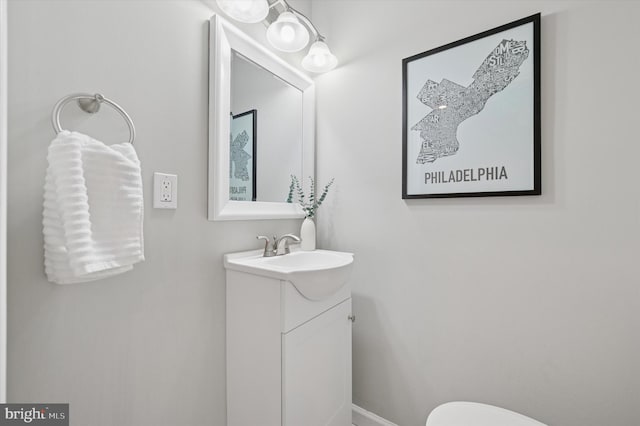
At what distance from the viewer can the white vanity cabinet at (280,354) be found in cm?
101

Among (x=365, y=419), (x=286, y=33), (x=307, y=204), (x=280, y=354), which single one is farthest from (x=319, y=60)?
(x=365, y=419)

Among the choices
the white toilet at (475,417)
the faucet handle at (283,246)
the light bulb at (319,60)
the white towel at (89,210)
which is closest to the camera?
the white towel at (89,210)

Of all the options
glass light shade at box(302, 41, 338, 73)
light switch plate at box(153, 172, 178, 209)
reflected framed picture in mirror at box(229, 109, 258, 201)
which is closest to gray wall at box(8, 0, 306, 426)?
light switch plate at box(153, 172, 178, 209)

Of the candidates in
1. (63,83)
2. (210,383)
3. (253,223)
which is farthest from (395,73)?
(210,383)

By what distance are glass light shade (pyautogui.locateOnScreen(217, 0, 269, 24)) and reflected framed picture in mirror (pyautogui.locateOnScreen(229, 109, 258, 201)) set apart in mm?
354

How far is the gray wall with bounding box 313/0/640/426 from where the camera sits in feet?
3.11

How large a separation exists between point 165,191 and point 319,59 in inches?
39.9

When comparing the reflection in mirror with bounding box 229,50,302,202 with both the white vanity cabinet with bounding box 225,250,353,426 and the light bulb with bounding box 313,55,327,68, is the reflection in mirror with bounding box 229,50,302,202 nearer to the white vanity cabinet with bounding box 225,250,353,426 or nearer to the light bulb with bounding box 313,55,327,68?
the light bulb with bounding box 313,55,327,68

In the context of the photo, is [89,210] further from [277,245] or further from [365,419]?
[365,419]

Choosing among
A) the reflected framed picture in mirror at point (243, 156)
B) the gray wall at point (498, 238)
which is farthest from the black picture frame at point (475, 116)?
the reflected framed picture in mirror at point (243, 156)

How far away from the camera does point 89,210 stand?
0.73 metres

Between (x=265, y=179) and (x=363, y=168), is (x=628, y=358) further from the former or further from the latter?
(x=265, y=179)

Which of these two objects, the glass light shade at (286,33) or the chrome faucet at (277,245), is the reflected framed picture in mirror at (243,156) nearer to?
the chrome faucet at (277,245)

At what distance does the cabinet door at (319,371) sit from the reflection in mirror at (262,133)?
0.62 metres
